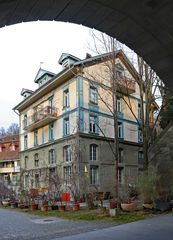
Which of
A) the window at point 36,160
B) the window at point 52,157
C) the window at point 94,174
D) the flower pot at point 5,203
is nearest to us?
the flower pot at point 5,203

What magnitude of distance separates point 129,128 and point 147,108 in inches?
609

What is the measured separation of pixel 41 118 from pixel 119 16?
1274 inches

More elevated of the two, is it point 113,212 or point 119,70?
point 119,70

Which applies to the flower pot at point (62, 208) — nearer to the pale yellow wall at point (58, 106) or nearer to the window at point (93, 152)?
the window at point (93, 152)

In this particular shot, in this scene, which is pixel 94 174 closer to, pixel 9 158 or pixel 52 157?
pixel 52 157

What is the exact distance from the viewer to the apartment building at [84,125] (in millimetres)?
31844

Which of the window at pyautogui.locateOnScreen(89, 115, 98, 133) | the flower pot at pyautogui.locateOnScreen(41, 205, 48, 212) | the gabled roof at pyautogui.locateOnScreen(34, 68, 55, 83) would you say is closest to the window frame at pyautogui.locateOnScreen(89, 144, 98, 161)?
the window at pyautogui.locateOnScreen(89, 115, 98, 133)

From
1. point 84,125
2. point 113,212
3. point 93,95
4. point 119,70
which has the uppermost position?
point 119,70

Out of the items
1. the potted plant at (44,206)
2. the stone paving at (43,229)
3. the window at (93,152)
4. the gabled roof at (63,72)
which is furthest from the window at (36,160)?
the stone paving at (43,229)

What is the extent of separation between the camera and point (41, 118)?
37.7 meters

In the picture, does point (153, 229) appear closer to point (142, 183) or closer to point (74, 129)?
point (142, 183)

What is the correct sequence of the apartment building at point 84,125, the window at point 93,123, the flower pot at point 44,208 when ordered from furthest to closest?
the window at point 93,123, the apartment building at point 84,125, the flower pot at point 44,208

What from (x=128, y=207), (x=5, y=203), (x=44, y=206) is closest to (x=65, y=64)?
(x=5, y=203)

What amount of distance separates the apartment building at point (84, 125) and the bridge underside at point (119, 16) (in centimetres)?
2152
